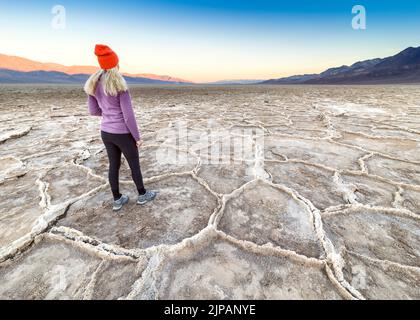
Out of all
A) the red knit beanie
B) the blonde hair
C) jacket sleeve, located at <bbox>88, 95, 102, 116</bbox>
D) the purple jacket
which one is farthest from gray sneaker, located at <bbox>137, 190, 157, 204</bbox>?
the red knit beanie

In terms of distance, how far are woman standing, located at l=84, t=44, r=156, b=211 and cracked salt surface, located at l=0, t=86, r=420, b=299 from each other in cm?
52

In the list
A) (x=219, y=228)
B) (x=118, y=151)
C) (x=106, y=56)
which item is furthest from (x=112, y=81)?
(x=219, y=228)

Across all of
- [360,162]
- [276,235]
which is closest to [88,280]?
[276,235]

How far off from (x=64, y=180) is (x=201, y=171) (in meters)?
1.65

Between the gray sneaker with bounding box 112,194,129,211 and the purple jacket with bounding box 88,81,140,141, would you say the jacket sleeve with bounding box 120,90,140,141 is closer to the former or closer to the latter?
the purple jacket with bounding box 88,81,140,141

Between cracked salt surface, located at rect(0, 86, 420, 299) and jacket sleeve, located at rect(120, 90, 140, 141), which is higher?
jacket sleeve, located at rect(120, 90, 140, 141)

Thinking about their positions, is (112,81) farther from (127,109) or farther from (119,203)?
(119,203)

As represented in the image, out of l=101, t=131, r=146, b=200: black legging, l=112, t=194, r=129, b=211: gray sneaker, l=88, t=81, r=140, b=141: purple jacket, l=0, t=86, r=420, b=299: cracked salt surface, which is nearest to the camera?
l=0, t=86, r=420, b=299: cracked salt surface

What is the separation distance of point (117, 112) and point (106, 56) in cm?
39

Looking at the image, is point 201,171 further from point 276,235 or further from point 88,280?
Answer: point 88,280

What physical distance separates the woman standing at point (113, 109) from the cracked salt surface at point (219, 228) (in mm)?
522

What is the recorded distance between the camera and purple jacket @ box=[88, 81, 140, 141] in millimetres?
1706

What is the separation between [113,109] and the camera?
1.76m
